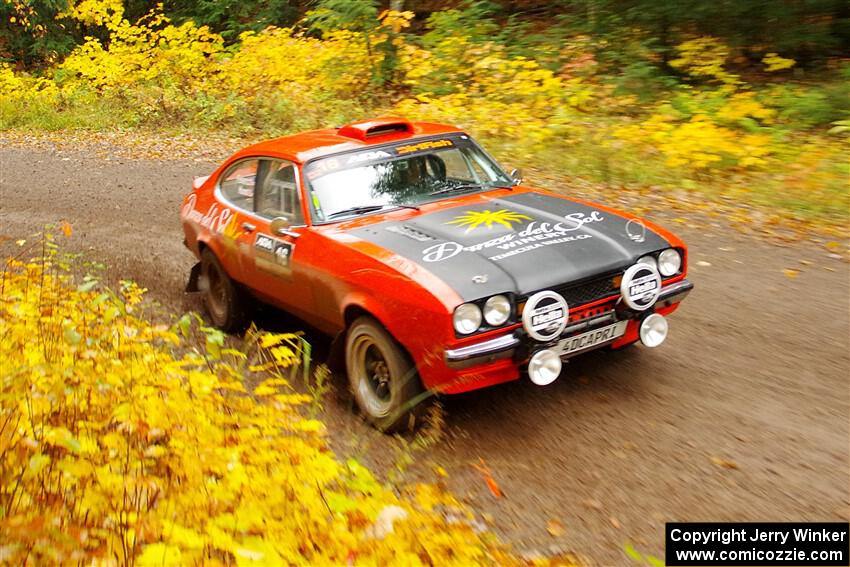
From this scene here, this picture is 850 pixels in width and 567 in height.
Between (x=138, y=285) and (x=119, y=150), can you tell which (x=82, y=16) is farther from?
(x=138, y=285)

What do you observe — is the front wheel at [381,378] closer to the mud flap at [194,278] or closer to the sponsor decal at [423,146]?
the sponsor decal at [423,146]

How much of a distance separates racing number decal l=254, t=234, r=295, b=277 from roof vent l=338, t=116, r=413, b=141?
1068 mm

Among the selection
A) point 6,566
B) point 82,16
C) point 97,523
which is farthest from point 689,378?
point 82,16

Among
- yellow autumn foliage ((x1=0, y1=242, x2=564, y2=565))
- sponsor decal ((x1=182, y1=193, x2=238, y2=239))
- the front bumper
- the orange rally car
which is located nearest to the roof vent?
the orange rally car

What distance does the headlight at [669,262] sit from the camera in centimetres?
492

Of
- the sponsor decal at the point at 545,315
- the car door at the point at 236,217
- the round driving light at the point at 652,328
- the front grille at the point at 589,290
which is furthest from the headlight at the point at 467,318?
the car door at the point at 236,217

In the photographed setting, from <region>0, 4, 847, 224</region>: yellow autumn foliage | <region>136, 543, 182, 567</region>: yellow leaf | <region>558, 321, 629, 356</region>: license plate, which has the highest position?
<region>136, 543, 182, 567</region>: yellow leaf

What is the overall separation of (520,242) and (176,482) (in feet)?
7.97

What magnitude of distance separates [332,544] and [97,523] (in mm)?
937

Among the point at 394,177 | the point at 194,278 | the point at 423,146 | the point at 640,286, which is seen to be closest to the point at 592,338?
the point at 640,286

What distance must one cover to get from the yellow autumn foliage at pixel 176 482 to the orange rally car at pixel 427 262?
0.63 meters

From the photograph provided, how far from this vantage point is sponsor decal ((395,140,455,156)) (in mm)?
5867

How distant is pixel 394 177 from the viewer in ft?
18.8

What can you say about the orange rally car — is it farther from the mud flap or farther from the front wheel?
the mud flap
